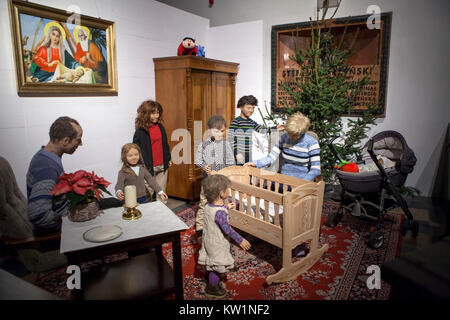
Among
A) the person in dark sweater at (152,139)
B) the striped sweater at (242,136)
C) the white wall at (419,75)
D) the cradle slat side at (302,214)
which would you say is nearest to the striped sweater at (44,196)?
the person in dark sweater at (152,139)

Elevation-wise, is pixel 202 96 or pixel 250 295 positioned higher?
pixel 202 96

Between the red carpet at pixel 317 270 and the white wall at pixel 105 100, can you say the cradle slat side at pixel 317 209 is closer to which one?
the red carpet at pixel 317 270

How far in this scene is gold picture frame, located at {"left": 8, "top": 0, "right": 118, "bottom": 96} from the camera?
2777mm

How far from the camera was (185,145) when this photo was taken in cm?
428

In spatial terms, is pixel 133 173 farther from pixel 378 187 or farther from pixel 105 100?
pixel 378 187

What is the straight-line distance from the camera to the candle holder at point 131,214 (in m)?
2.15

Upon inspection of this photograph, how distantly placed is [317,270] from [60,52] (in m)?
3.13

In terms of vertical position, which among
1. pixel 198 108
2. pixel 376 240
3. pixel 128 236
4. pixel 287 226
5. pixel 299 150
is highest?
pixel 198 108

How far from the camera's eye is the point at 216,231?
216 centimetres

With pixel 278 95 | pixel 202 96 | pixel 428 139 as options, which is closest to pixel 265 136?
pixel 278 95

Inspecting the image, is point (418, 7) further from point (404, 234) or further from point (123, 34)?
point (123, 34)

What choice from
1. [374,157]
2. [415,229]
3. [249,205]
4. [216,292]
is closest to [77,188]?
[216,292]

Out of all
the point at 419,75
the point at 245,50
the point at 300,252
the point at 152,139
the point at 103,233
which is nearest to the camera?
the point at 103,233

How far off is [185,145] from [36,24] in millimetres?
2105
